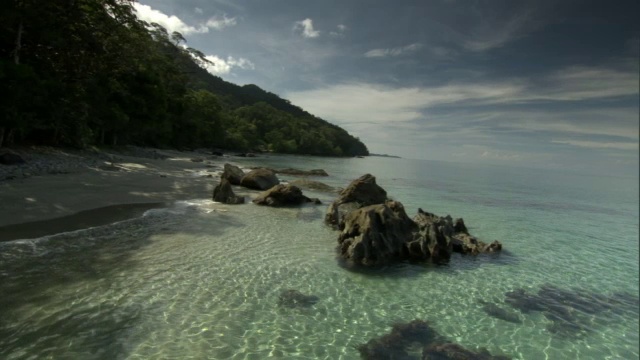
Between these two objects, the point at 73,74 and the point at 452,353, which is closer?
the point at 452,353

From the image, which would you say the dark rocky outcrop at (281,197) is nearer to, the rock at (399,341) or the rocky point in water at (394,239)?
the rocky point in water at (394,239)

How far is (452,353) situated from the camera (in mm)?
8102

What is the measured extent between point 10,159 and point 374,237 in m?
23.2

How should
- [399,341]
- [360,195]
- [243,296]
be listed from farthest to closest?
[360,195]
[243,296]
[399,341]

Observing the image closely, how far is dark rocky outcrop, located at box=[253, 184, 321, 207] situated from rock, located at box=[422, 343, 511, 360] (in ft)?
56.6

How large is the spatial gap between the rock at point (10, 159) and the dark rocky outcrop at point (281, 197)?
15.1 metres

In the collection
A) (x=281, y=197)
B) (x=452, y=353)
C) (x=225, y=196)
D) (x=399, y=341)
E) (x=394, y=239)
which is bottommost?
(x=399, y=341)

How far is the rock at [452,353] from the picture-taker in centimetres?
799

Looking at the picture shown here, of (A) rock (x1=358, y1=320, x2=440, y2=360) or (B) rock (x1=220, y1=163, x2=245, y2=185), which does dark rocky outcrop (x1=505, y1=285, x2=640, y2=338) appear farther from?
(B) rock (x1=220, y1=163, x2=245, y2=185)

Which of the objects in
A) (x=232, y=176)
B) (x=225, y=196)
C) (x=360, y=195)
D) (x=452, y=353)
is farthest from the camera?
(x=232, y=176)

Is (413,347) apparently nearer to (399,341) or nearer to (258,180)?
(399,341)

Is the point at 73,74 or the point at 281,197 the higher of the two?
the point at 73,74

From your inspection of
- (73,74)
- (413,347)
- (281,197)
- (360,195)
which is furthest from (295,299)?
(73,74)

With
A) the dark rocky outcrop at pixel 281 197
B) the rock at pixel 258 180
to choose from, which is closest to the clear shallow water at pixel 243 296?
the dark rocky outcrop at pixel 281 197
